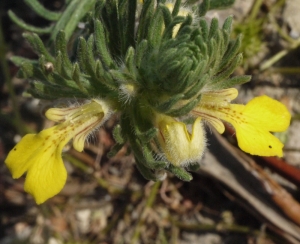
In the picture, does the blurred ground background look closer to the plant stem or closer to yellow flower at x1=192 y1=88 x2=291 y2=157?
the plant stem

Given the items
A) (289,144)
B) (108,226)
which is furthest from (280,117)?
(108,226)

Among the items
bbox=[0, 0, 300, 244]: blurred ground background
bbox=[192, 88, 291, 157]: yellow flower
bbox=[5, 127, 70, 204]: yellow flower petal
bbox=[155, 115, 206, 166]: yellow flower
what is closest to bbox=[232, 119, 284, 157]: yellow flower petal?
bbox=[192, 88, 291, 157]: yellow flower

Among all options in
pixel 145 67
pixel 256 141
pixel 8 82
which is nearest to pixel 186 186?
pixel 8 82

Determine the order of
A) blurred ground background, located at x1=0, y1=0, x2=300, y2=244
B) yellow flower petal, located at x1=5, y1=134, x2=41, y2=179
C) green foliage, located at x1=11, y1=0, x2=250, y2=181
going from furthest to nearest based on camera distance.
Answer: blurred ground background, located at x1=0, y1=0, x2=300, y2=244 → yellow flower petal, located at x1=5, y1=134, x2=41, y2=179 → green foliage, located at x1=11, y1=0, x2=250, y2=181

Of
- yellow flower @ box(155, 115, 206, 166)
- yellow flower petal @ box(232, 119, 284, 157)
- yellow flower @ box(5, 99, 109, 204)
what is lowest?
yellow flower petal @ box(232, 119, 284, 157)

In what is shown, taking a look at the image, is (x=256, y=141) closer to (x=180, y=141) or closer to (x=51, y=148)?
(x=180, y=141)

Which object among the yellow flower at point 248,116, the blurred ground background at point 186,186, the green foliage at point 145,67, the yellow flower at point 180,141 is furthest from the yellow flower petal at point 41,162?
the blurred ground background at point 186,186
